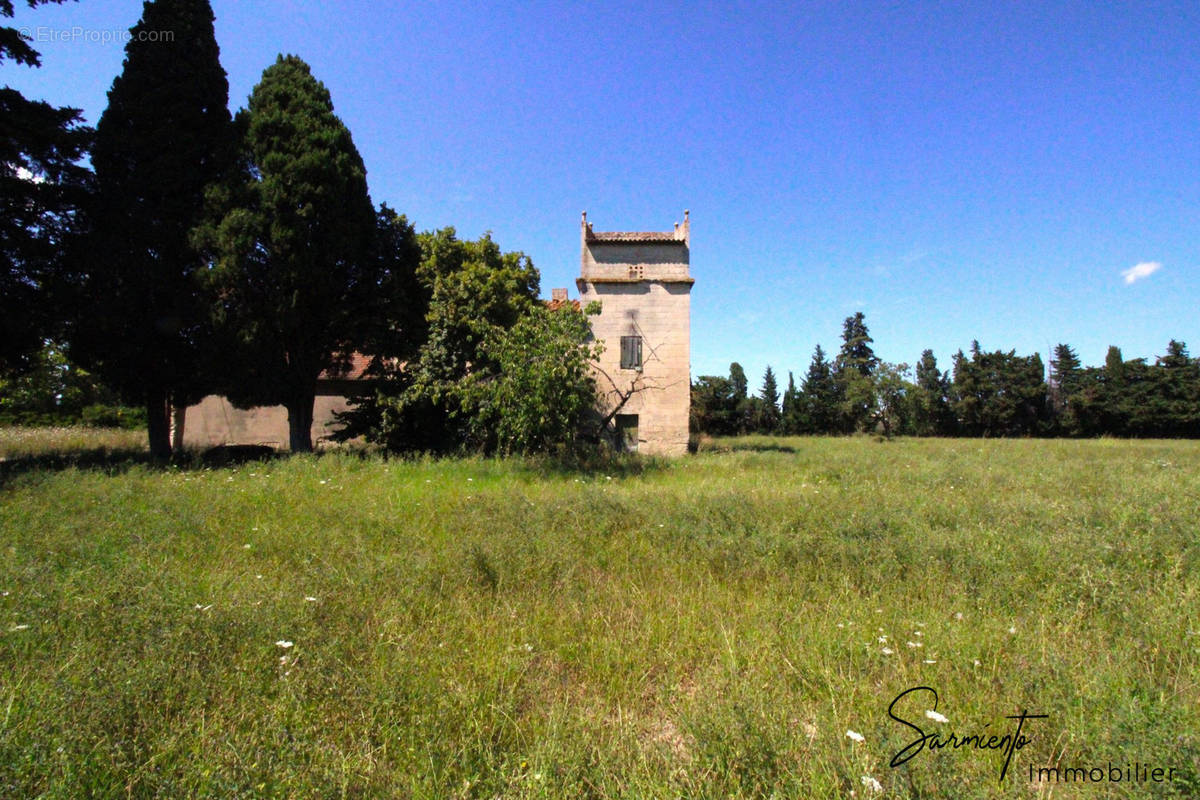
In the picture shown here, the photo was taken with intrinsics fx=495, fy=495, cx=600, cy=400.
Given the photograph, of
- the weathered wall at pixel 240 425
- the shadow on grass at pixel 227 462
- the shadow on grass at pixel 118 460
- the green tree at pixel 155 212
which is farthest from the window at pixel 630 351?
the green tree at pixel 155 212

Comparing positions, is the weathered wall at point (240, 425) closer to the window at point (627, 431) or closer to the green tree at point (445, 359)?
→ the green tree at point (445, 359)

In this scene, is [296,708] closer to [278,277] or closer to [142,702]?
[142,702]

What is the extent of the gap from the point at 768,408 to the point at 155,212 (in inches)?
1967

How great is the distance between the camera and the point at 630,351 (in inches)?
693

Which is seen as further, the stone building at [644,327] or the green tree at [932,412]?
the green tree at [932,412]

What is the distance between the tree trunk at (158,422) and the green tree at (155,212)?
0.03 metres

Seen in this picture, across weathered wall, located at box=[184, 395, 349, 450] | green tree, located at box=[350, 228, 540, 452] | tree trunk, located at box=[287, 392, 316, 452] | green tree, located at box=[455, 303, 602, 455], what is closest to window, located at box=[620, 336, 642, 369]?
green tree, located at box=[350, 228, 540, 452]

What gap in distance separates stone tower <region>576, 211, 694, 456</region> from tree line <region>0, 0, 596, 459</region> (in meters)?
4.65

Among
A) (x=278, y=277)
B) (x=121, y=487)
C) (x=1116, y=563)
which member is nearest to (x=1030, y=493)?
(x=1116, y=563)

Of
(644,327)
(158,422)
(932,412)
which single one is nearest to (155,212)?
(158,422)

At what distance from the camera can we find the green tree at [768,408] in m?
50.0

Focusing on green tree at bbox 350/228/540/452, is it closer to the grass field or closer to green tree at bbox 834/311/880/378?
the grass field

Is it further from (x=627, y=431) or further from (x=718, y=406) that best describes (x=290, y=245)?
(x=718, y=406)

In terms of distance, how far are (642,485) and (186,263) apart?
42.4 feet
